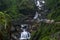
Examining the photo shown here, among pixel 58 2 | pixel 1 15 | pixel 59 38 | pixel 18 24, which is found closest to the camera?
pixel 1 15

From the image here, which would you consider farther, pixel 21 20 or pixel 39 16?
pixel 39 16

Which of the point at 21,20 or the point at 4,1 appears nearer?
the point at 21,20

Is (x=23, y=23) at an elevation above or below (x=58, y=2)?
below

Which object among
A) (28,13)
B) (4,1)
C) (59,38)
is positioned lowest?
(59,38)

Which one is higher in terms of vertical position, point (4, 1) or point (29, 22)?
point (4, 1)

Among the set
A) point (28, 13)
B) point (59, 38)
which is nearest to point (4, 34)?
point (59, 38)

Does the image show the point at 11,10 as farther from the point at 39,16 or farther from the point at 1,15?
the point at 1,15

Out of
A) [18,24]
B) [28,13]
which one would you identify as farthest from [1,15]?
[28,13]

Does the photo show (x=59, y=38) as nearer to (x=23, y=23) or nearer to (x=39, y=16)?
(x=23, y=23)

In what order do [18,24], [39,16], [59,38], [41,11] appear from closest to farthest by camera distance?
1. [59,38]
2. [18,24]
3. [39,16]
4. [41,11]
